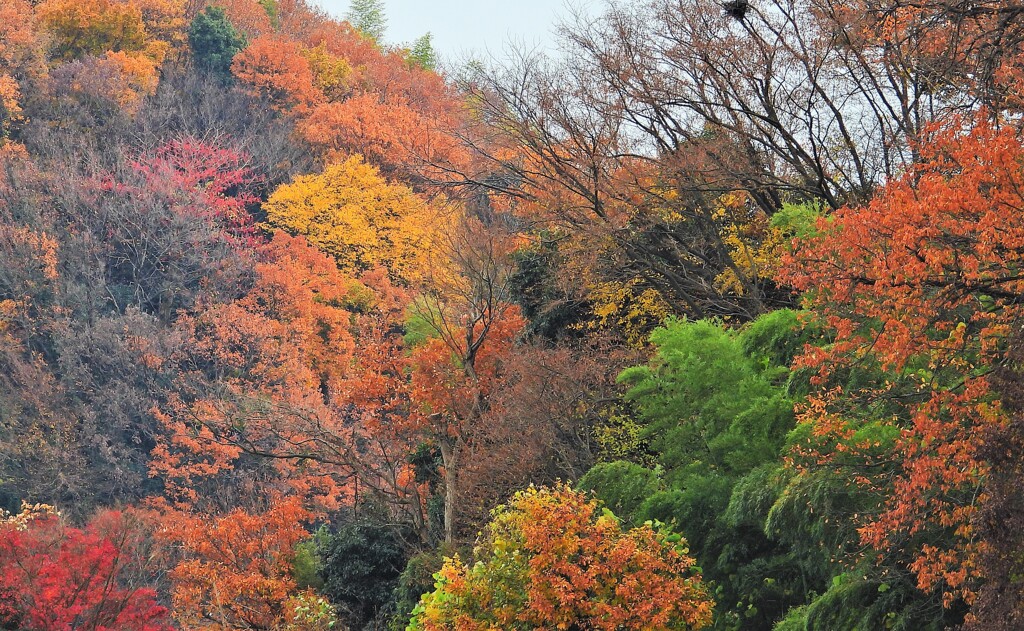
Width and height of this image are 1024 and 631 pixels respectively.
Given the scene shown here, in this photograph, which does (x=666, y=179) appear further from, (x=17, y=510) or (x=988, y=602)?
(x=17, y=510)

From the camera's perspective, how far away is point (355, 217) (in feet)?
144

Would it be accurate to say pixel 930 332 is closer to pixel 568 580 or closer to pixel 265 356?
pixel 568 580

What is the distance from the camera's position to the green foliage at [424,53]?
2847 inches

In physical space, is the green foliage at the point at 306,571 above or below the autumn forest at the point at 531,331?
below

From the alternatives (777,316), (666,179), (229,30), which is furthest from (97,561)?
(229,30)

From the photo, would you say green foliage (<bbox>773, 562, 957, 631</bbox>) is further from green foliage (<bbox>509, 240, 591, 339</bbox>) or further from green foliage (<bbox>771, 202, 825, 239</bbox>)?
green foliage (<bbox>509, 240, 591, 339</bbox>)

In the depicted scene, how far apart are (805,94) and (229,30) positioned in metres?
39.2

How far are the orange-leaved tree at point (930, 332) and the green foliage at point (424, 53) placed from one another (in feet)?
204

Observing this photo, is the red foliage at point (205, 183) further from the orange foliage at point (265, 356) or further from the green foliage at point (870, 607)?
the green foliage at point (870, 607)

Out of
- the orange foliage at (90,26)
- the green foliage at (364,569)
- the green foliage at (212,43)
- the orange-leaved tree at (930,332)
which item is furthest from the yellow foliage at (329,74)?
the orange-leaved tree at (930,332)

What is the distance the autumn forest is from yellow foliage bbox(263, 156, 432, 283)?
0.14 meters

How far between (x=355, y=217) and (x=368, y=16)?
4534 centimetres

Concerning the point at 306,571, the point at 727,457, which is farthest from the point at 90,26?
the point at 727,457

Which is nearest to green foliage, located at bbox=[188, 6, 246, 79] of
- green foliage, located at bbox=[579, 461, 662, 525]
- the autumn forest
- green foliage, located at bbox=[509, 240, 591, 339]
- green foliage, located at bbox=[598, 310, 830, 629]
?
the autumn forest
